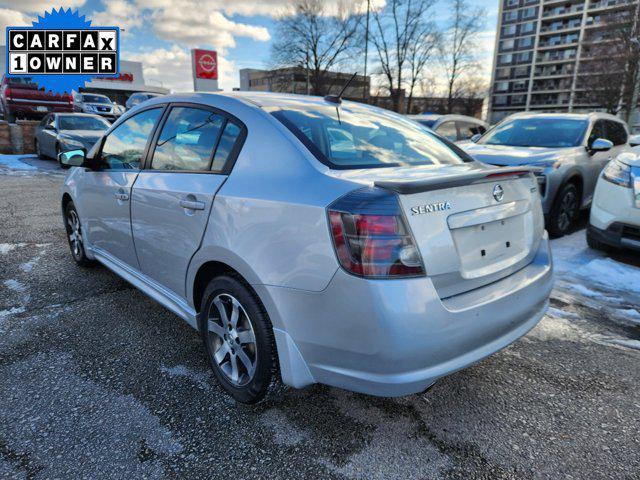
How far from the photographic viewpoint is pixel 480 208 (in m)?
1.99

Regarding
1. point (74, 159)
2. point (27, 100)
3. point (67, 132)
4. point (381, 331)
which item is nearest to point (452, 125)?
point (74, 159)

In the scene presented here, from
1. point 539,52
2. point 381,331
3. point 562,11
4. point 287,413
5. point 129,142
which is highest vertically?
point 562,11

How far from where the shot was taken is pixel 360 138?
2.51 metres

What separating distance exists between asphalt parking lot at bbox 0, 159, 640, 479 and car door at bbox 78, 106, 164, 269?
0.57 m

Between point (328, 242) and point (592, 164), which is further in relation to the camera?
point (592, 164)

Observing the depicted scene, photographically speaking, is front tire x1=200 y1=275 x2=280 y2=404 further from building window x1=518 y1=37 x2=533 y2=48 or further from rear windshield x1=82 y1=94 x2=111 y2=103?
building window x1=518 y1=37 x2=533 y2=48

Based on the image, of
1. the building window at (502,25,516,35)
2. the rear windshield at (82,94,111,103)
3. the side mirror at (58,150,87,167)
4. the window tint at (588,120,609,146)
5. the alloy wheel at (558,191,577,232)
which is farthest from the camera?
the building window at (502,25,516,35)

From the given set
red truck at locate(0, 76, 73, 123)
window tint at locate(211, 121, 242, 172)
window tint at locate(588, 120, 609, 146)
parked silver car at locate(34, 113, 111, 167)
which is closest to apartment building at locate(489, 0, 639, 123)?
window tint at locate(588, 120, 609, 146)

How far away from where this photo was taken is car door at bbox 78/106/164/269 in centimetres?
303

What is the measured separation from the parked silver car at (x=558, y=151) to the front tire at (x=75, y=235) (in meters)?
4.86

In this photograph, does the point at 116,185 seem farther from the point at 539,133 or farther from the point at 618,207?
the point at 539,133

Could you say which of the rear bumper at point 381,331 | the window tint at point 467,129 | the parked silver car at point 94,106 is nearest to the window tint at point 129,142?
the rear bumper at point 381,331

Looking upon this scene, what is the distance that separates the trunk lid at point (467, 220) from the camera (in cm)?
177

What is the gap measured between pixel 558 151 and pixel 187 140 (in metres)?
5.21
